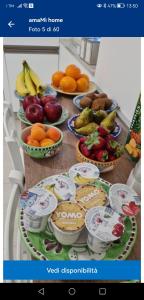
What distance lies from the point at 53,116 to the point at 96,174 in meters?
0.29

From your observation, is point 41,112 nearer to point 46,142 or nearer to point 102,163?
point 46,142

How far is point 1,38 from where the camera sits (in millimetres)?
335

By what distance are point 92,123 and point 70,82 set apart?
25 cm

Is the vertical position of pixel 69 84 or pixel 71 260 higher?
pixel 69 84

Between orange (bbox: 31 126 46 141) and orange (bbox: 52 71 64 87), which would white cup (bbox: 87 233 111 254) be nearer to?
orange (bbox: 31 126 46 141)

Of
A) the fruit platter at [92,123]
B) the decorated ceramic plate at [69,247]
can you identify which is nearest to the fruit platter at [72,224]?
the decorated ceramic plate at [69,247]

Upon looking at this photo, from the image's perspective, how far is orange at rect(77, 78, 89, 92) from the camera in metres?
0.87

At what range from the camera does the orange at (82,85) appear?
87 cm

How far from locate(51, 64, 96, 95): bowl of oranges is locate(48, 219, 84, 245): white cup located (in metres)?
0.59

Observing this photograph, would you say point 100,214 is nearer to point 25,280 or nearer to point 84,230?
point 84,230
